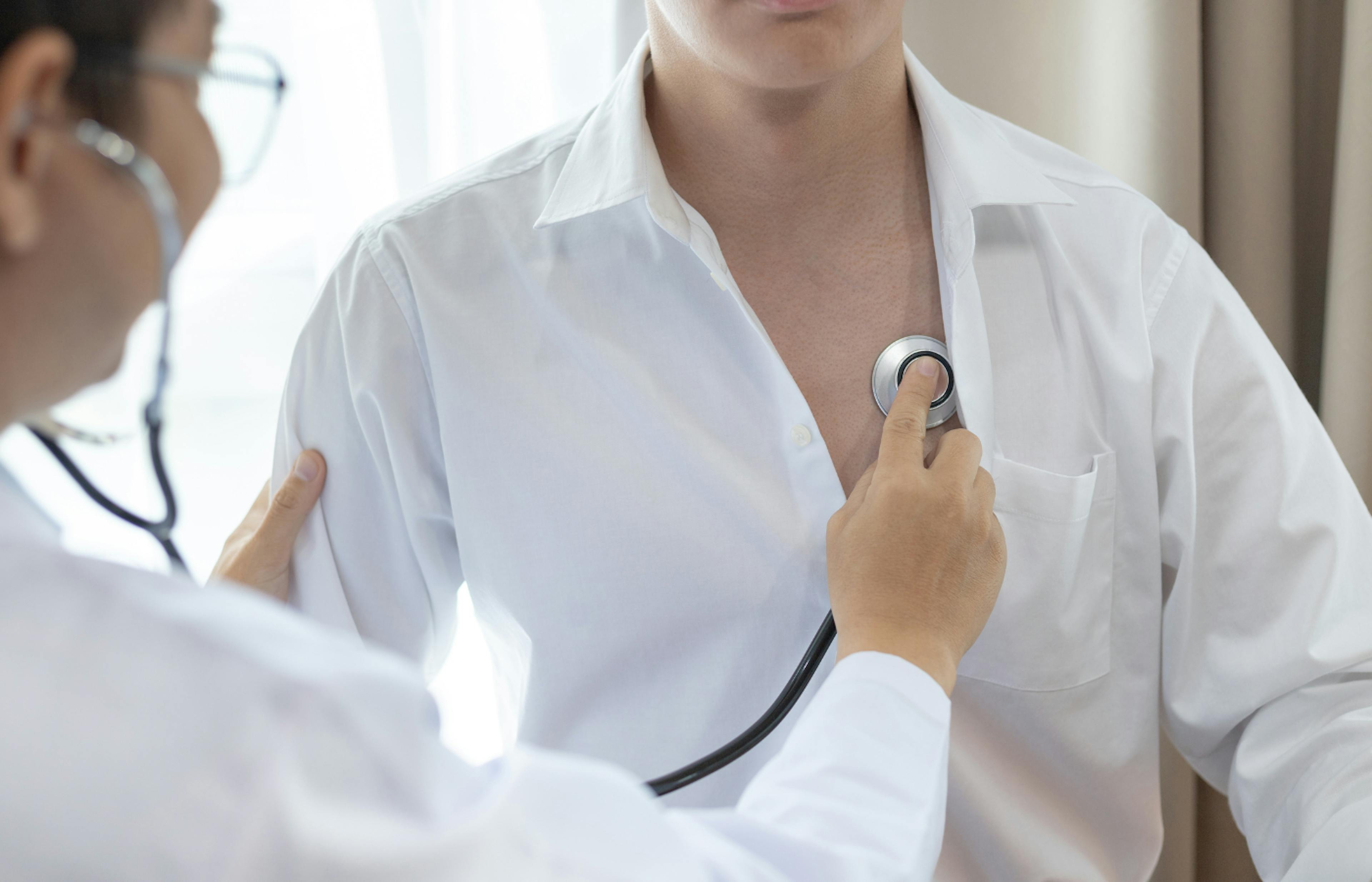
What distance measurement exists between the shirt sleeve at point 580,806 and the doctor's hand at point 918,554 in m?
0.05

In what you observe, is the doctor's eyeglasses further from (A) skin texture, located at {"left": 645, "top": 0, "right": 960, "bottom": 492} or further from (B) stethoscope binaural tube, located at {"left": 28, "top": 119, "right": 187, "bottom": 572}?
(A) skin texture, located at {"left": 645, "top": 0, "right": 960, "bottom": 492}

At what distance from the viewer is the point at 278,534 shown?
1107 mm

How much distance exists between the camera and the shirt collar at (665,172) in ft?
3.72

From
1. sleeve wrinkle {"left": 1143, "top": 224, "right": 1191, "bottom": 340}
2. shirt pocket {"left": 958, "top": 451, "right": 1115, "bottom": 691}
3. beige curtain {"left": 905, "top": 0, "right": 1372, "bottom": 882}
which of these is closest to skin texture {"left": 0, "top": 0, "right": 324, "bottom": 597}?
shirt pocket {"left": 958, "top": 451, "right": 1115, "bottom": 691}

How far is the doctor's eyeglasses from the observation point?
68cm

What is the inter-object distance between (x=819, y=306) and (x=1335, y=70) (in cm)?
92

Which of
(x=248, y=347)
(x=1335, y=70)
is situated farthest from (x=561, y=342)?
(x=1335, y=70)

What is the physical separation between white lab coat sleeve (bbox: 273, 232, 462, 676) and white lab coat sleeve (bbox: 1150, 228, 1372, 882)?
2.52 feet

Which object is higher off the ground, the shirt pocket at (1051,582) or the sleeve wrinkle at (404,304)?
the sleeve wrinkle at (404,304)

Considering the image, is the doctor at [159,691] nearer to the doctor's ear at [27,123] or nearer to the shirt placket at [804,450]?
the doctor's ear at [27,123]

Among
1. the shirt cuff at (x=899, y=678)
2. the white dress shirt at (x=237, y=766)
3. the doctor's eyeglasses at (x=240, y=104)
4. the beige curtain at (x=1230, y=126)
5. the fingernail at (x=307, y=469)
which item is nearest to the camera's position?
the white dress shirt at (x=237, y=766)

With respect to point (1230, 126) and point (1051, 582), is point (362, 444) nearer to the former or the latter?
point (1051, 582)

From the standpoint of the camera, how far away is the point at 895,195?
123 centimetres

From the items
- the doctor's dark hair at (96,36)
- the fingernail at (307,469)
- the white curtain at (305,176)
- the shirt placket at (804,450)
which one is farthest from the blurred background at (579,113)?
the doctor's dark hair at (96,36)
